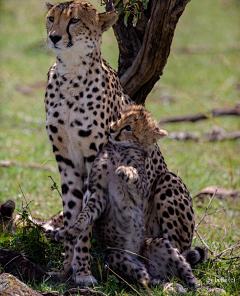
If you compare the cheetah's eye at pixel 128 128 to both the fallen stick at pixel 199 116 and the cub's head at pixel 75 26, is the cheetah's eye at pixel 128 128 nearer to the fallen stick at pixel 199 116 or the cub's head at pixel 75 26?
the cub's head at pixel 75 26

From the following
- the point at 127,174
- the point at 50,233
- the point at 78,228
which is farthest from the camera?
the point at 50,233

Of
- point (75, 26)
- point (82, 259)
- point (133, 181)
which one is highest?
point (75, 26)

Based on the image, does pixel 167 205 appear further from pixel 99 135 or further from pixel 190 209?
pixel 99 135

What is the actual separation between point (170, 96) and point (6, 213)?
292 inches

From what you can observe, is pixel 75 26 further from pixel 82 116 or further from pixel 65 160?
pixel 65 160

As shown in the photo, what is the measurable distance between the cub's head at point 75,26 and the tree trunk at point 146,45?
56 centimetres

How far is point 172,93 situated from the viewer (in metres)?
11.2

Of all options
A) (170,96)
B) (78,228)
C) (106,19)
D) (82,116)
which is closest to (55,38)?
(106,19)

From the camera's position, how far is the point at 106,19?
3.83m

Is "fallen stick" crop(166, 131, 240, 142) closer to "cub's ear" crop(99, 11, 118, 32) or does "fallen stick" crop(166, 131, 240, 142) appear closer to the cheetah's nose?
"cub's ear" crop(99, 11, 118, 32)

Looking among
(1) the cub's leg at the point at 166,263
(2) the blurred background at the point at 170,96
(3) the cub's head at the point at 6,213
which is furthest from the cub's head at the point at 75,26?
(1) the cub's leg at the point at 166,263

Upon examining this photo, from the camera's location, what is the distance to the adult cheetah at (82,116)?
3689mm

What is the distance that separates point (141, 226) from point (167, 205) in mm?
355

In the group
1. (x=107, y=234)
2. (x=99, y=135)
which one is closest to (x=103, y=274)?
(x=107, y=234)
